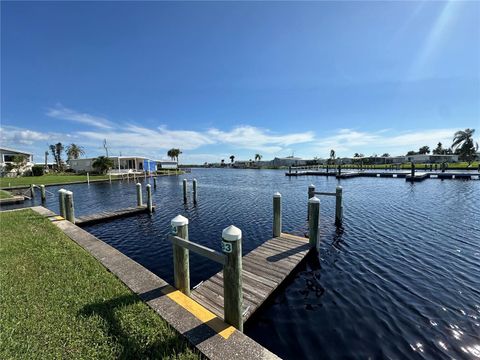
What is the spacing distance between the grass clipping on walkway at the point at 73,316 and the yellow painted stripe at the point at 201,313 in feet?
1.55

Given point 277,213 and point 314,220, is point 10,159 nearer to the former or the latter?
point 277,213

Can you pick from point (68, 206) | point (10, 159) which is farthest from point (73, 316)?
point (10, 159)

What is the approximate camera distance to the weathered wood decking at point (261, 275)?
15.5 ft

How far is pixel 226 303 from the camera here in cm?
362

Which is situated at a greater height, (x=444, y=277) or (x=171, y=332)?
(x=171, y=332)

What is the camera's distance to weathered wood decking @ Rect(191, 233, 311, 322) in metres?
→ 4.72

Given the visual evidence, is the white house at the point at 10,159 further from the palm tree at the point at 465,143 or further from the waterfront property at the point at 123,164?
the palm tree at the point at 465,143

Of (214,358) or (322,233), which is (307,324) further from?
(322,233)

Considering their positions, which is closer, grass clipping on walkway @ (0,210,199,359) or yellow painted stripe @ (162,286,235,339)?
grass clipping on walkway @ (0,210,199,359)

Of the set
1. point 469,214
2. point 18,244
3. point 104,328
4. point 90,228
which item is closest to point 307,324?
point 104,328

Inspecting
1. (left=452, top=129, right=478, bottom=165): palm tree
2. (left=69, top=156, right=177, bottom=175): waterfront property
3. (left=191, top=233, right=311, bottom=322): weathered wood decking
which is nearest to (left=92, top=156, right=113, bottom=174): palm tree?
(left=69, top=156, right=177, bottom=175): waterfront property

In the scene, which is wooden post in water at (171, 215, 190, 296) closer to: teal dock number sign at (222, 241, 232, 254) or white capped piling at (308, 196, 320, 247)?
teal dock number sign at (222, 241, 232, 254)

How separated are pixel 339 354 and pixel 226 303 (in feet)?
7.09

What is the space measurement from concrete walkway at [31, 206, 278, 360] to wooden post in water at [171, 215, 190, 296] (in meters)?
0.17
